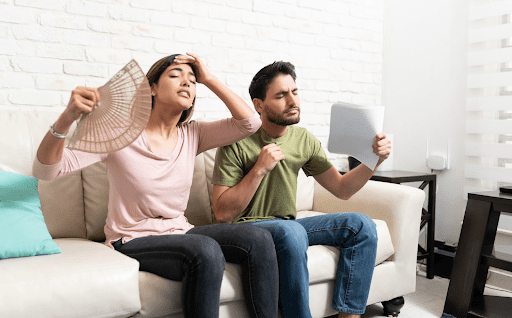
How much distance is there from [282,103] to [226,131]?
252mm

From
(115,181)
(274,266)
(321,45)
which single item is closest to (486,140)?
(321,45)

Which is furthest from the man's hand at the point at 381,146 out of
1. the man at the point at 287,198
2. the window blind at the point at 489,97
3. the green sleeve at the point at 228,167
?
the window blind at the point at 489,97

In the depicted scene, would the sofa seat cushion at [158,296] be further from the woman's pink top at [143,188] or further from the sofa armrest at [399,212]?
the sofa armrest at [399,212]

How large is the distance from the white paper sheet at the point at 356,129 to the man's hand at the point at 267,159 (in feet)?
0.70

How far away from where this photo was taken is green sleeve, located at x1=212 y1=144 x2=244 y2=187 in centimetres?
168

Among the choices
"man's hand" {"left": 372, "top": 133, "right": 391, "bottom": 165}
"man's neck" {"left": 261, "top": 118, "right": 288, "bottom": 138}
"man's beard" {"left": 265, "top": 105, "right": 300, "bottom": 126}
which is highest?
"man's beard" {"left": 265, "top": 105, "right": 300, "bottom": 126}

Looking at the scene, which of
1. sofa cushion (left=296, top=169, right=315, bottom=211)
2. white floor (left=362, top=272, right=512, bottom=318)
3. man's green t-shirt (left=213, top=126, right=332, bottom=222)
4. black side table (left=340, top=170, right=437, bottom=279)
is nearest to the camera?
man's green t-shirt (left=213, top=126, right=332, bottom=222)

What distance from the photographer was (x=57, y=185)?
5.67 ft

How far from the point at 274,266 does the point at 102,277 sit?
51cm

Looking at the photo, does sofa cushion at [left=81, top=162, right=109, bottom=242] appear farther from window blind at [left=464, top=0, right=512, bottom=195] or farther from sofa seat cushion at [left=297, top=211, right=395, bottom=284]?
window blind at [left=464, top=0, right=512, bottom=195]

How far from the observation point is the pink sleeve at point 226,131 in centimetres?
165

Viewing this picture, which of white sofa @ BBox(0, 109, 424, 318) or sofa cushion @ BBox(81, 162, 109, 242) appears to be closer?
white sofa @ BBox(0, 109, 424, 318)

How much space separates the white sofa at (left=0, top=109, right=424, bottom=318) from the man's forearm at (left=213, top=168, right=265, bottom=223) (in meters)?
0.23

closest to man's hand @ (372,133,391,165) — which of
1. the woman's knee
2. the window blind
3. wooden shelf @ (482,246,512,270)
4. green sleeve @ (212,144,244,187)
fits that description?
the woman's knee
